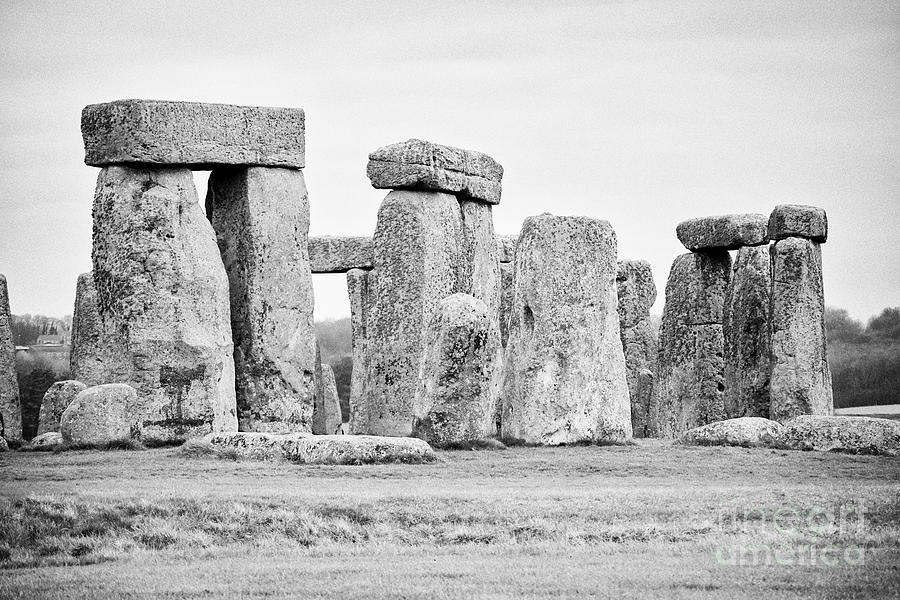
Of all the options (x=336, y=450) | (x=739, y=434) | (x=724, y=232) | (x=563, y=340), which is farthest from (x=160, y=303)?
(x=724, y=232)

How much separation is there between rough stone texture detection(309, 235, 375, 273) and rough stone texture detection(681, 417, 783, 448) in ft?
42.9

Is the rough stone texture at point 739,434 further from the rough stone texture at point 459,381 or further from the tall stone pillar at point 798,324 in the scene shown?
the tall stone pillar at point 798,324

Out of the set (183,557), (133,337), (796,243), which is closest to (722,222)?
(796,243)

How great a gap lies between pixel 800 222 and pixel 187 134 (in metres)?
9.87

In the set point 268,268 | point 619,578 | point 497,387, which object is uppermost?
point 268,268

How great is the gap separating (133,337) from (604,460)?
22.5 ft

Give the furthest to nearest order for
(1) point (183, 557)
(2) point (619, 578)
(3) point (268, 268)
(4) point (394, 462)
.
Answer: (3) point (268, 268) → (4) point (394, 462) → (1) point (183, 557) → (2) point (619, 578)

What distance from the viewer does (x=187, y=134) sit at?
24.7 metres

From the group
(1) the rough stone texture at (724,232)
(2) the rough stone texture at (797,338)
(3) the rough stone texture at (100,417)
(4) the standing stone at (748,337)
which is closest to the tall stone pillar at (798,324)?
(2) the rough stone texture at (797,338)

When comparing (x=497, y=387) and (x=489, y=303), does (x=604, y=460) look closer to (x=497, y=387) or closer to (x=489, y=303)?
(x=497, y=387)

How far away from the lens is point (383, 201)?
27484 mm

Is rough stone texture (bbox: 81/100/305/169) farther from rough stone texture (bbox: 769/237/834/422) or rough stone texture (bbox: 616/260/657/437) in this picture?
rough stone texture (bbox: 616/260/657/437)

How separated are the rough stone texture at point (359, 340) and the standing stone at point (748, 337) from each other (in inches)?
253

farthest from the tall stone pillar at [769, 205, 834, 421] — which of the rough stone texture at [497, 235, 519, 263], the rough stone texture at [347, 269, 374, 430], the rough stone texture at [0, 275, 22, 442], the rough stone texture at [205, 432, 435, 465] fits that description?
the rough stone texture at [0, 275, 22, 442]
